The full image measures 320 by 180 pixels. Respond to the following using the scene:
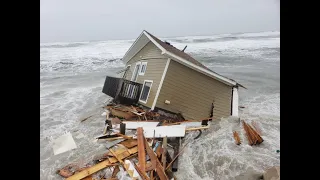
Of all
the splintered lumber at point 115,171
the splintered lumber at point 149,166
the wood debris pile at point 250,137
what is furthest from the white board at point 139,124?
the wood debris pile at point 250,137

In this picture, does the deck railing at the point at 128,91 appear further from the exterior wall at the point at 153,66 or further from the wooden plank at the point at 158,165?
the wooden plank at the point at 158,165

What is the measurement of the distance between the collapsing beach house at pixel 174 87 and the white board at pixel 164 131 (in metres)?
1.92

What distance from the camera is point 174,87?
11.7m

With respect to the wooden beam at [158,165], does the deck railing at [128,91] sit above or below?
above

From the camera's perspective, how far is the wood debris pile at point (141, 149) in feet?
23.9

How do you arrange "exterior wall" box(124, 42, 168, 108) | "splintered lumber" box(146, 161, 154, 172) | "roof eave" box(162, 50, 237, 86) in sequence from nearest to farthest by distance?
"splintered lumber" box(146, 161, 154, 172), "roof eave" box(162, 50, 237, 86), "exterior wall" box(124, 42, 168, 108)

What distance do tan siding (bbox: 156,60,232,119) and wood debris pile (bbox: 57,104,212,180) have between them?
28.8 inches

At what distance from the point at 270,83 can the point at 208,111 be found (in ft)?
46.6

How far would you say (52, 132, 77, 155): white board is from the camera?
9.83 meters

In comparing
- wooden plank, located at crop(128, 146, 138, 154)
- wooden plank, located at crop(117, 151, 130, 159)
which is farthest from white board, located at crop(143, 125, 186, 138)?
wooden plank, located at crop(117, 151, 130, 159)

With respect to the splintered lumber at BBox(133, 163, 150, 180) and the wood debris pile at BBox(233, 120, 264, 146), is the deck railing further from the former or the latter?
the splintered lumber at BBox(133, 163, 150, 180)

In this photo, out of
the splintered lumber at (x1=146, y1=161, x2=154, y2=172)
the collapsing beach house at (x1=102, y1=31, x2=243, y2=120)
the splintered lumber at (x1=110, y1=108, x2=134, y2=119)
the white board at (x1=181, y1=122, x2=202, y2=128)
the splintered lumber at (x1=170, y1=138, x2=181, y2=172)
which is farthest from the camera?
the splintered lumber at (x1=110, y1=108, x2=134, y2=119)

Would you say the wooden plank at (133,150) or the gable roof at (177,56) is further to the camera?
the gable roof at (177,56)
